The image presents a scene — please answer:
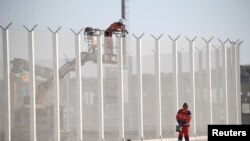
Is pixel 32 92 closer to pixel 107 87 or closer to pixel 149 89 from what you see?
pixel 107 87

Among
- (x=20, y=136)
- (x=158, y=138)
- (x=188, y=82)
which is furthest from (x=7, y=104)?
(x=188, y=82)

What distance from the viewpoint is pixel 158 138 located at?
19.6 metres

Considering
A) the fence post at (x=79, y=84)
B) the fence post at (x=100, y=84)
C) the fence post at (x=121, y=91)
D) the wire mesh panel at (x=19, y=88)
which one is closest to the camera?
the wire mesh panel at (x=19, y=88)

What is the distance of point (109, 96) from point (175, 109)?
316cm

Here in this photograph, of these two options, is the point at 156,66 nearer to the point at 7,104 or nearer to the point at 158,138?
the point at 158,138

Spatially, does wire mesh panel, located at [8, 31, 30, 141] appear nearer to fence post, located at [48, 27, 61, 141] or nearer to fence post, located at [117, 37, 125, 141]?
fence post, located at [48, 27, 61, 141]

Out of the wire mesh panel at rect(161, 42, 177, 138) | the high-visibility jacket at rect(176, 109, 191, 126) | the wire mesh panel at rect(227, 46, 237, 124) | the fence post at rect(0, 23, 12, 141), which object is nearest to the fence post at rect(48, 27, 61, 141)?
the fence post at rect(0, 23, 12, 141)

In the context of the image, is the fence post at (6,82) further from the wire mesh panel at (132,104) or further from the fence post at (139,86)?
the fence post at (139,86)

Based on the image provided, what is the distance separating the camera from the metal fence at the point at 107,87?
16453 millimetres

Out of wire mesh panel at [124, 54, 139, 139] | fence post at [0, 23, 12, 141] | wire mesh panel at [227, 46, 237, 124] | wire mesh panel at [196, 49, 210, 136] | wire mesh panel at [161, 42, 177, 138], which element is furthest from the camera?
wire mesh panel at [227, 46, 237, 124]

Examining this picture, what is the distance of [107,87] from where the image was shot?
18.3 m

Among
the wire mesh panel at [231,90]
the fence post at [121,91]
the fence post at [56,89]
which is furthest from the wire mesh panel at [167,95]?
the fence post at [56,89]

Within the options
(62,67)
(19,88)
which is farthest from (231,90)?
(19,88)

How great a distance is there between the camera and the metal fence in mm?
16453
